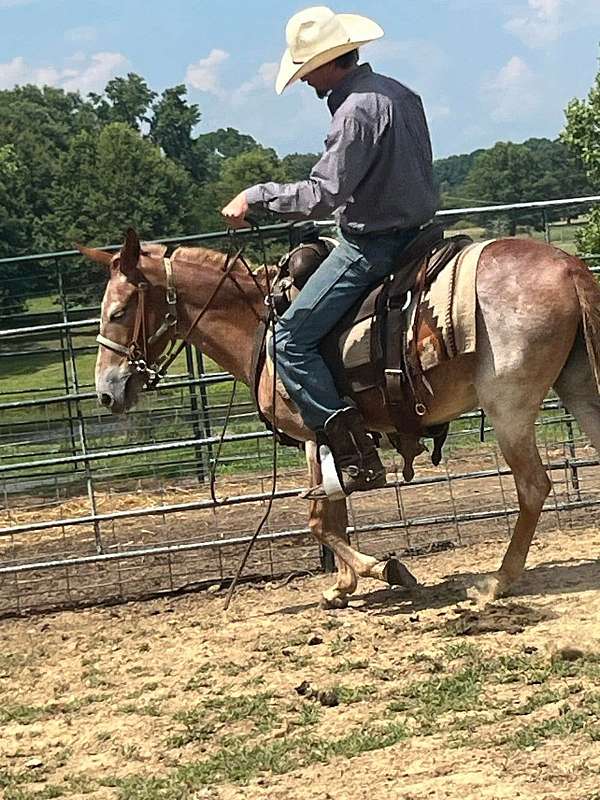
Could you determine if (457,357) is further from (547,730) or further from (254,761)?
(254,761)

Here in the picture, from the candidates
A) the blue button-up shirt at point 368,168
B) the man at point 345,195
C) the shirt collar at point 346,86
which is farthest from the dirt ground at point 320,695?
the shirt collar at point 346,86

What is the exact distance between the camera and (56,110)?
117 metres

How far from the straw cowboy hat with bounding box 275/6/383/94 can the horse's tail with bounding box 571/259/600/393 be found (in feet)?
4.96

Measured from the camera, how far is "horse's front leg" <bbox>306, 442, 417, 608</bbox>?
6090mm

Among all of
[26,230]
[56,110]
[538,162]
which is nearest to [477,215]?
[26,230]

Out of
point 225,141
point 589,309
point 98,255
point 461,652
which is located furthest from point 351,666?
point 225,141

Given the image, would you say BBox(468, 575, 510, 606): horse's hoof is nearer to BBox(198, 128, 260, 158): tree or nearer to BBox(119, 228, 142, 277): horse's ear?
BBox(119, 228, 142, 277): horse's ear

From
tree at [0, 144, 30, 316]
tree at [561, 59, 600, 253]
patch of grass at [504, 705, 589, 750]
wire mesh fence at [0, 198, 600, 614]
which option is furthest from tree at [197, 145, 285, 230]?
patch of grass at [504, 705, 589, 750]

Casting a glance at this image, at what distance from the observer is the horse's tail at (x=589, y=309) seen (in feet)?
17.7

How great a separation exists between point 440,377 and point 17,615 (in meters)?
2.98

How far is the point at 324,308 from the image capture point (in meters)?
5.65

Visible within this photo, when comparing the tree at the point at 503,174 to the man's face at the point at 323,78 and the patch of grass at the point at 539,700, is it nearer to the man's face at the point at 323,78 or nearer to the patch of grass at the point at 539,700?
the man's face at the point at 323,78

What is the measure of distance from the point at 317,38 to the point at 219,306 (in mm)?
1543

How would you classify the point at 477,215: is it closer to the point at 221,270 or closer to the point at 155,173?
the point at 221,270
